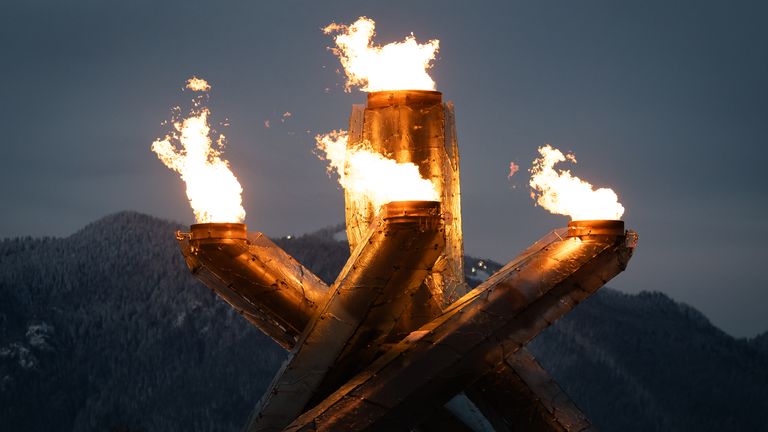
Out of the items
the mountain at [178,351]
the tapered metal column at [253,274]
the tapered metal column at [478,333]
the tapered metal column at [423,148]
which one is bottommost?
the tapered metal column at [478,333]

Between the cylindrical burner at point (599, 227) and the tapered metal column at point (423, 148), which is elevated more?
the tapered metal column at point (423, 148)

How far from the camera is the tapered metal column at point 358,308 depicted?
2091 centimetres

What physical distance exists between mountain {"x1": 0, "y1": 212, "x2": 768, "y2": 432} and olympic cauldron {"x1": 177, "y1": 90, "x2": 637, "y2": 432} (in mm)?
62822

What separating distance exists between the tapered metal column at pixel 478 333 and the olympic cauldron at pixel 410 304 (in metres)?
0.03

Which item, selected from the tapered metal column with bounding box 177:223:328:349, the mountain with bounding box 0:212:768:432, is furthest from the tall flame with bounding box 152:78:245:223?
the mountain with bounding box 0:212:768:432

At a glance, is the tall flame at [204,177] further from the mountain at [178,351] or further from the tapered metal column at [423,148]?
the mountain at [178,351]

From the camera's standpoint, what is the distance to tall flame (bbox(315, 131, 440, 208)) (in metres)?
21.9

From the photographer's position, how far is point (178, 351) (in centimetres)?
9694

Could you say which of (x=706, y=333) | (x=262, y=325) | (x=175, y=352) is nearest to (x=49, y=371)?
(x=175, y=352)

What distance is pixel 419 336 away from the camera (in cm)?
2202

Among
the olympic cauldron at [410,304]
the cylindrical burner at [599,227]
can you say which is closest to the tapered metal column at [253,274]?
the olympic cauldron at [410,304]

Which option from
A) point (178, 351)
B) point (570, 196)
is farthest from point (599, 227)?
point (178, 351)

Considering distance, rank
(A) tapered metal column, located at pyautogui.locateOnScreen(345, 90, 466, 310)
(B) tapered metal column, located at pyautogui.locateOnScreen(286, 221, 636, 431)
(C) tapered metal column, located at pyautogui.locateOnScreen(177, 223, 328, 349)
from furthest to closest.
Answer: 1. (A) tapered metal column, located at pyautogui.locateOnScreen(345, 90, 466, 310)
2. (C) tapered metal column, located at pyautogui.locateOnScreen(177, 223, 328, 349)
3. (B) tapered metal column, located at pyautogui.locateOnScreen(286, 221, 636, 431)

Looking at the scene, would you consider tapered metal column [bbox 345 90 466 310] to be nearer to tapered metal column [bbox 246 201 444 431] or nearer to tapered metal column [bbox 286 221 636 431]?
tapered metal column [bbox 286 221 636 431]
